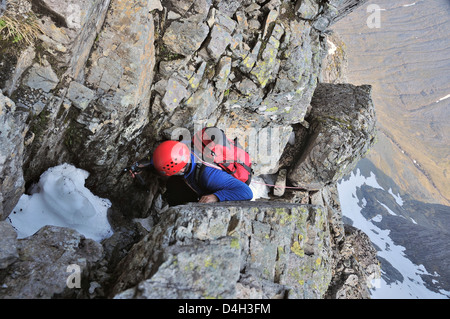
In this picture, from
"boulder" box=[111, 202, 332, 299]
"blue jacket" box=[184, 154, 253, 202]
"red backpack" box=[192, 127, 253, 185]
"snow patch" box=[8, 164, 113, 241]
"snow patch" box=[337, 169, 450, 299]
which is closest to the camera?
"boulder" box=[111, 202, 332, 299]

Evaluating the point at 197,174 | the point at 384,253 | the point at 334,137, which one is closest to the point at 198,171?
the point at 197,174

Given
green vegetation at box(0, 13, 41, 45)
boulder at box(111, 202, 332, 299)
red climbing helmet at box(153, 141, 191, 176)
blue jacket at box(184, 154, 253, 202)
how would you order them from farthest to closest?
red climbing helmet at box(153, 141, 191, 176) → blue jacket at box(184, 154, 253, 202) → green vegetation at box(0, 13, 41, 45) → boulder at box(111, 202, 332, 299)

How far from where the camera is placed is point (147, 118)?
7309mm

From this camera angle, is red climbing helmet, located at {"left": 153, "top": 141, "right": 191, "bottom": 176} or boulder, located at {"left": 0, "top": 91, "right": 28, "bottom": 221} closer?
boulder, located at {"left": 0, "top": 91, "right": 28, "bottom": 221}

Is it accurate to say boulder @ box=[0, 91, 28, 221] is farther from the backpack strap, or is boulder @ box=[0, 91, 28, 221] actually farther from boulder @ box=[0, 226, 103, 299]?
the backpack strap

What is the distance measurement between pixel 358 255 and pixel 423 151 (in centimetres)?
7599

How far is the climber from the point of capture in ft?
21.4

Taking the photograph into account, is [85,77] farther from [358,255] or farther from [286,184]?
[358,255]

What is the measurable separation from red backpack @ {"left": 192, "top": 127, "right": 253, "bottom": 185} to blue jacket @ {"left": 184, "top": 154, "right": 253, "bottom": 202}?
0.75 meters

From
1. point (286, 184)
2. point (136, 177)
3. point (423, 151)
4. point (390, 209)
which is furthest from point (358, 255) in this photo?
point (423, 151)

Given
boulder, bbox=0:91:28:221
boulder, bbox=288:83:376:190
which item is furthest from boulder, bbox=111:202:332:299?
boulder, bbox=288:83:376:190

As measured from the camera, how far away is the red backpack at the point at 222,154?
24.6 feet

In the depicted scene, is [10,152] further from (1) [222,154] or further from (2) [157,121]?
(1) [222,154]

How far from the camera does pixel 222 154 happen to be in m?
7.51
